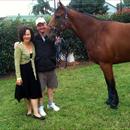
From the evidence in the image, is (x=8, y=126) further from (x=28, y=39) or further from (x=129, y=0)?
(x=129, y=0)

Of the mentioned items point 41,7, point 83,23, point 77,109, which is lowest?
point 41,7

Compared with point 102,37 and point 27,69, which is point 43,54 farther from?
point 102,37

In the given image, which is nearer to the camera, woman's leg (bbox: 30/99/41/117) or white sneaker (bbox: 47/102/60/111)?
woman's leg (bbox: 30/99/41/117)

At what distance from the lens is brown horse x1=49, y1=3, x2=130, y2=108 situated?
6.91m

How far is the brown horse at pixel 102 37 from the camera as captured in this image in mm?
6910

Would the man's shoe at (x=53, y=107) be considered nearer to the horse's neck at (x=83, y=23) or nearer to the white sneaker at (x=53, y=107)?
the white sneaker at (x=53, y=107)

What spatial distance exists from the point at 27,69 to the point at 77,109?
4.43 feet

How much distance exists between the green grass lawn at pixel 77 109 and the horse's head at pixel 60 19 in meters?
1.65

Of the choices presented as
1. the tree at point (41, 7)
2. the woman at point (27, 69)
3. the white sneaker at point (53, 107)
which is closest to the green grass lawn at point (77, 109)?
the white sneaker at point (53, 107)

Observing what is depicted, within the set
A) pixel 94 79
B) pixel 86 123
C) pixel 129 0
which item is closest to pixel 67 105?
pixel 86 123

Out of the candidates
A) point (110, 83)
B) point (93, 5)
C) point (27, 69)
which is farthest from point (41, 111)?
point (93, 5)

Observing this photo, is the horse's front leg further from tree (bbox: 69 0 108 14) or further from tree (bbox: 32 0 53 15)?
tree (bbox: 32 0 53 15)

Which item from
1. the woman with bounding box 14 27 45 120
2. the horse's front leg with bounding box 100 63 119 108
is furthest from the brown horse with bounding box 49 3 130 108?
the woman with bounding box 14 27 45 120

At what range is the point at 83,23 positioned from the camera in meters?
7.14
